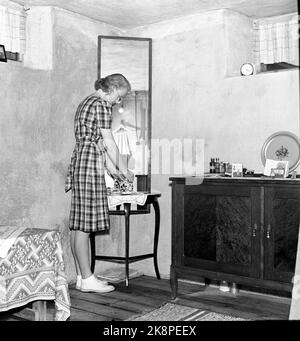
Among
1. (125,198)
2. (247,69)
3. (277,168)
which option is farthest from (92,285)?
(247,69)

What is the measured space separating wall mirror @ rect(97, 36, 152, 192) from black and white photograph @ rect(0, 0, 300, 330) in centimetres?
1

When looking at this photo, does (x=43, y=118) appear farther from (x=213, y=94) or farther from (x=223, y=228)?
(x=223, y=228)

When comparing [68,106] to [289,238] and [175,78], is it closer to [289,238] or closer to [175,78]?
[175,78]

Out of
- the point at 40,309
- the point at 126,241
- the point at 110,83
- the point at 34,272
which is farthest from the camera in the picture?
the point at 126,241

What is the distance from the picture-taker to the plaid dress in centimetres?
441

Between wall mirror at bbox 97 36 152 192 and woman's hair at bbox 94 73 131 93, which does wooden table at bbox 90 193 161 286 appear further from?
woman's hair at bbox 94 73 131 93

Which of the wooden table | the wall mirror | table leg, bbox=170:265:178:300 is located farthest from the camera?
the wall mirror

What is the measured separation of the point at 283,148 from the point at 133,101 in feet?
6.02

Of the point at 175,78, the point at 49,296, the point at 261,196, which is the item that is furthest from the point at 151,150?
the point at 49,296

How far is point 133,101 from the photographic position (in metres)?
5.48

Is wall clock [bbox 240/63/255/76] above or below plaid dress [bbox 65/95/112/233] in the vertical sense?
above

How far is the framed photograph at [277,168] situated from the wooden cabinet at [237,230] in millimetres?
408

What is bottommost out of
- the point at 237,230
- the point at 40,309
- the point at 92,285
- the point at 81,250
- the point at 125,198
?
the point at 92,285

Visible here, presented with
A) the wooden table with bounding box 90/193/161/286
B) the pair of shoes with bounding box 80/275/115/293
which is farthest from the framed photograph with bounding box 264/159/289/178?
the pair of shoes with bounding box 80/275/115/293
